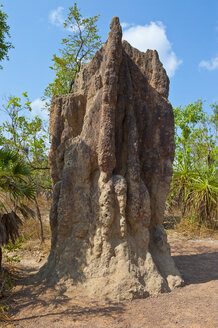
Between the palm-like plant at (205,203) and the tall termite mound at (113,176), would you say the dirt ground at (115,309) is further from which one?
the palm-like plant at (205,203)

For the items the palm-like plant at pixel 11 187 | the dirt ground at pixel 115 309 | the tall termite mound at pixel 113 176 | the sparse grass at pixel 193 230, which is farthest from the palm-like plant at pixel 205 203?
the palm-like plant at pixel 11 187

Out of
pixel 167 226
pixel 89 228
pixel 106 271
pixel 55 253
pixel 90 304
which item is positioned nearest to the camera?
pixel 90 304

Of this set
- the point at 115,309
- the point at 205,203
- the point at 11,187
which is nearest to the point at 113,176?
the point at 11,187

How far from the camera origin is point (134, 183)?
490 cm

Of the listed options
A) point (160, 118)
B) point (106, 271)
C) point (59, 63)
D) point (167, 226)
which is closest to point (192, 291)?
point (106, 271)

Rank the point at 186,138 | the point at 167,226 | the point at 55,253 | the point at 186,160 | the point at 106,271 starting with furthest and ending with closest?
the point at 186,138 → the point at 186,160 → the point at 167,226 → the point at 55,253 → the point at 106,271

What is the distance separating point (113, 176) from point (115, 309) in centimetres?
201

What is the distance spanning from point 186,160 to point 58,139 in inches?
287

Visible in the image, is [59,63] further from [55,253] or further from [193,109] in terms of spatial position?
[193,109]

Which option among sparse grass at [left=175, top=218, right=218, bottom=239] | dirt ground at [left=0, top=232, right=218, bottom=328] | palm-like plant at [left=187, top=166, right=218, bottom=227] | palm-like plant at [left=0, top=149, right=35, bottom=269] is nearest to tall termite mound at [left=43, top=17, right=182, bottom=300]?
dirt ground at [left=0, top=232, right=218, bottom=328]

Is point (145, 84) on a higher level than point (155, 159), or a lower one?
higher

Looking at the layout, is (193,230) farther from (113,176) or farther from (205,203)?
(113,176)

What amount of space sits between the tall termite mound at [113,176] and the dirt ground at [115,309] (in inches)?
9.0

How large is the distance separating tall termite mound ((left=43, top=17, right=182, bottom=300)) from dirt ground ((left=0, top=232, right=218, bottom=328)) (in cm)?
23
